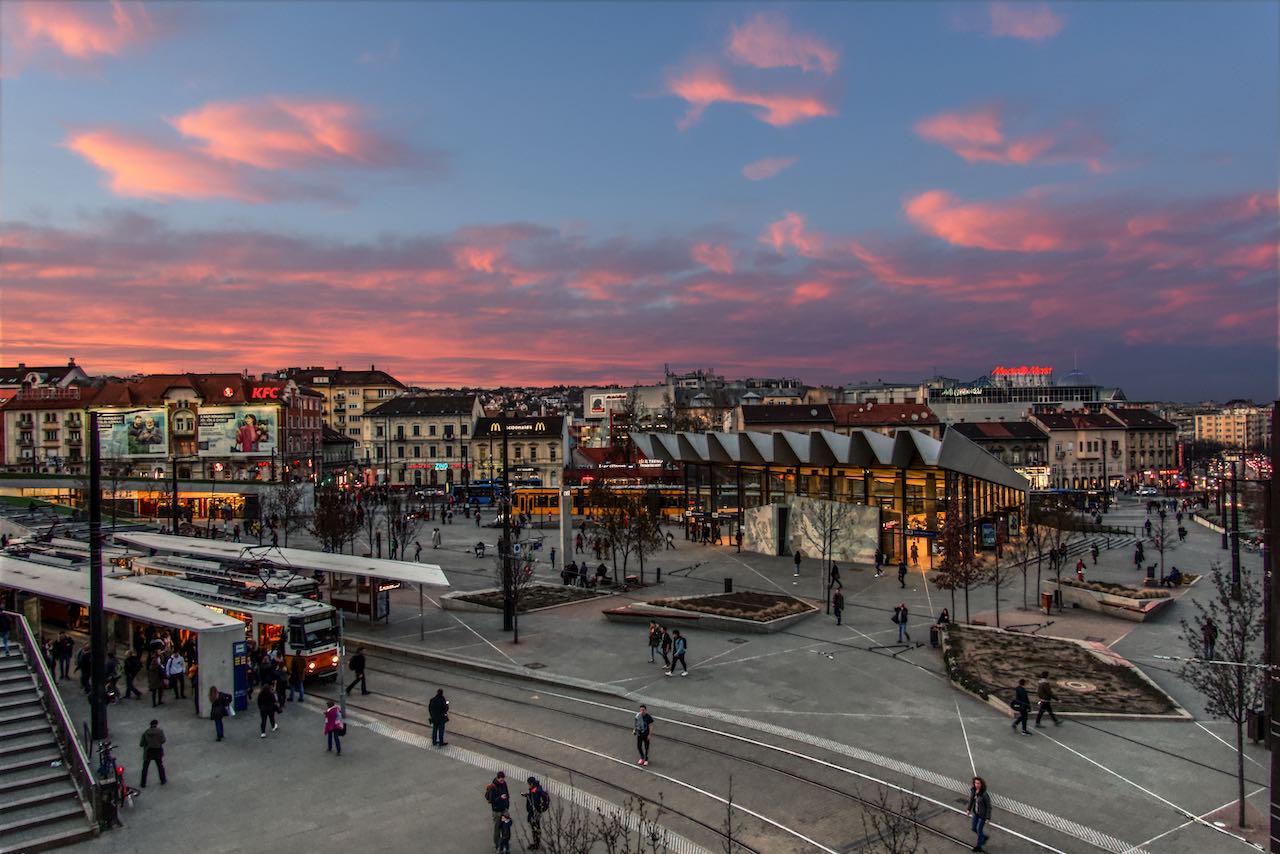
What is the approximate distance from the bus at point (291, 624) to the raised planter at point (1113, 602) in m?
28.7

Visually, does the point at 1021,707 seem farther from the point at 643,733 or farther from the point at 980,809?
the point at 643,733

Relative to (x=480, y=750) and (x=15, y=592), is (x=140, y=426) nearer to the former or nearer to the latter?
(x=15, y=592)

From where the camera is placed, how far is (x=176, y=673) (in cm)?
2144

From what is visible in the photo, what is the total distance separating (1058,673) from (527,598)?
2077cm

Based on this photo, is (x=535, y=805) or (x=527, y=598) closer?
(x=535, y=805)

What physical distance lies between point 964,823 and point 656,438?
42.5 meters

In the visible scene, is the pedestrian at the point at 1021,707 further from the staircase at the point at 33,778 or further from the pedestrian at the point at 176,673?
the pedestrian at the point at 176,673

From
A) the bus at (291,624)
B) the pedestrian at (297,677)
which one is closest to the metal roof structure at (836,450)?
the bus at (291,624)

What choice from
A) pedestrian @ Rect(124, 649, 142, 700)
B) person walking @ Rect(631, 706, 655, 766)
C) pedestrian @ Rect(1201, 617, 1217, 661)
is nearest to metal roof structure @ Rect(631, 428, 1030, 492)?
pedestrian @ Rect(1201, 617, 1217, 661)

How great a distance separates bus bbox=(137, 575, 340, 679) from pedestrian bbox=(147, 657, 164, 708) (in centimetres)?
221

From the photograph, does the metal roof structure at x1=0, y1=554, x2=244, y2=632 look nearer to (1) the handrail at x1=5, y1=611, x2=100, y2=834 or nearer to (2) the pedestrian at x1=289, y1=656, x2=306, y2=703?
(2) the pedestrian at x1=289, y1=656, x2=306, y2=703

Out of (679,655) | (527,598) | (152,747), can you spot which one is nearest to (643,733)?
(679,655)

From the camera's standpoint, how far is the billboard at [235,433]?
3477 inches

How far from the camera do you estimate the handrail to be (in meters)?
14.4
